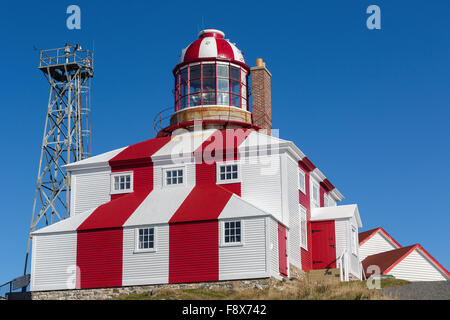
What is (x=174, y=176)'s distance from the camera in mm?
37719

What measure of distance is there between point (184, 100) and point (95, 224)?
9.80m

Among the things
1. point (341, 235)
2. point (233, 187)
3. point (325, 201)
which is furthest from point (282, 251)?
point (325, 201)

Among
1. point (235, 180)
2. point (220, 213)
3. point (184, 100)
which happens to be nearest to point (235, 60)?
point (184, 100)

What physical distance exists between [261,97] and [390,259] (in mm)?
11066

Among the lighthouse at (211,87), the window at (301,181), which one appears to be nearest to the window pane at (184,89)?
the lighthouse at (211,87)

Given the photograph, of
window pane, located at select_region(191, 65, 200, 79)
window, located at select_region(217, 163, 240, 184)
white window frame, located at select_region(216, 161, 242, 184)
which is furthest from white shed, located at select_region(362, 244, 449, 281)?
window pane, located at select_region(191, 65, 200, 79)

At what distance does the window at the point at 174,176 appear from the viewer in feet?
123

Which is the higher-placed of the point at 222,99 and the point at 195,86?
the point at 195,86

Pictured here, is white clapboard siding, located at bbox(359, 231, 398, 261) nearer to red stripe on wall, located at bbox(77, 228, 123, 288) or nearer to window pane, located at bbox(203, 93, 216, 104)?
window pane, located at bbox(203, 93, 216, 104)

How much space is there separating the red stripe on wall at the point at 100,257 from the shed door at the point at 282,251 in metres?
6.89

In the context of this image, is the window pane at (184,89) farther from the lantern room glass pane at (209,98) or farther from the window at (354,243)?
the window at (354,243)

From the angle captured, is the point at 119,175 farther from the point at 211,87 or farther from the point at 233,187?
the point at 211,87

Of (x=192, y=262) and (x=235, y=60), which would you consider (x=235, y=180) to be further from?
(x=235, y=60)

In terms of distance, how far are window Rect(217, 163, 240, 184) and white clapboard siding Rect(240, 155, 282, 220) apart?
35 centimetres
